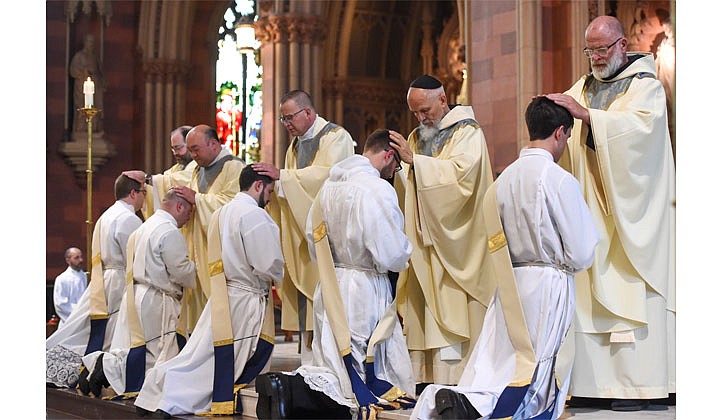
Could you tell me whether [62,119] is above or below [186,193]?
above

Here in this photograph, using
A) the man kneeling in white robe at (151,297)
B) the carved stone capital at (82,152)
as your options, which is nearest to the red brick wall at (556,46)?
the man kneeling in white robe at (151,297)

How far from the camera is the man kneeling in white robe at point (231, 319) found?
686 centimetres

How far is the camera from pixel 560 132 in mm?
A: 5223

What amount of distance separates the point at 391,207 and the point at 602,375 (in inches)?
54.2

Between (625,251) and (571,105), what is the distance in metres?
0.81

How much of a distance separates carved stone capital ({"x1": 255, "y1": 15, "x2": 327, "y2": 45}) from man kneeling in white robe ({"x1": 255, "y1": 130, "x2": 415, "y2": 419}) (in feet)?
37.6

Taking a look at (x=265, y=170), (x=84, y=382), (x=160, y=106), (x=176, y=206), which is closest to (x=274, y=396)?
(x=265, y=170)

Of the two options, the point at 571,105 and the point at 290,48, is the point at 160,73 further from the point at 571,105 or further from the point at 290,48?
the point at 571,105

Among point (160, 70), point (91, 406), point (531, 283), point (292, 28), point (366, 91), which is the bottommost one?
point (91, 406)

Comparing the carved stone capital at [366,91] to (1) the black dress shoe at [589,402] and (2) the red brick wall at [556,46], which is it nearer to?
(2) the red brick wall at [556,46]

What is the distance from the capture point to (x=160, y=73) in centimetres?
2094

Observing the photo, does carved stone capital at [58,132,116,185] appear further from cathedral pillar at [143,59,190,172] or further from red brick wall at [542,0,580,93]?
red brick wall at [542,0,580,93]
